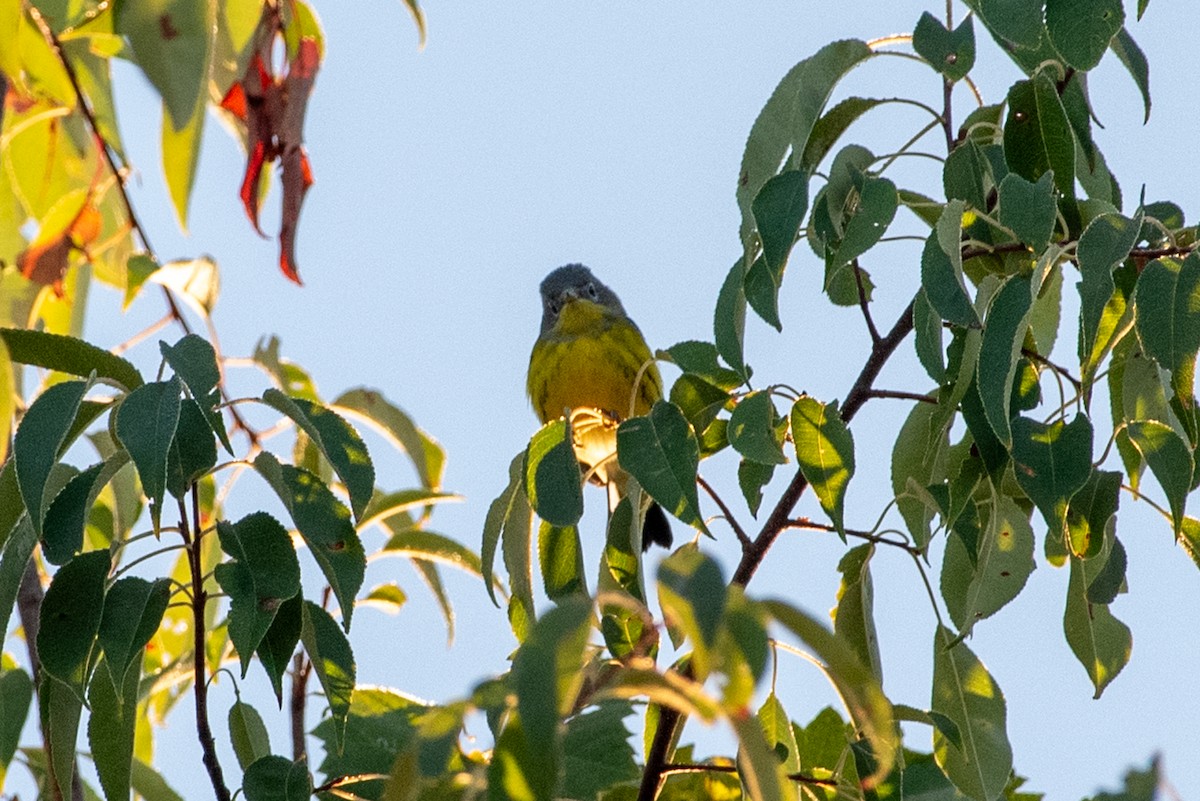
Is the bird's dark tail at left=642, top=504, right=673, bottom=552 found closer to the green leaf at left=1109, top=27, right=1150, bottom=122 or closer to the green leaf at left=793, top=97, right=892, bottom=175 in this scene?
the green leaf at left=793, top=97, right=892, bottom=175

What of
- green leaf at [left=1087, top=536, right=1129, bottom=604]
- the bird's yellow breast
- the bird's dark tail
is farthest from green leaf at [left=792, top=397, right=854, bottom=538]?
the bird's dark tail

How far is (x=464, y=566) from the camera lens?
304cm

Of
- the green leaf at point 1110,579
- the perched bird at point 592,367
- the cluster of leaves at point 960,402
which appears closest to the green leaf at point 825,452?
the cluster of leaves at point 960,402

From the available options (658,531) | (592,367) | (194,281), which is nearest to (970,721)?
(194,281)

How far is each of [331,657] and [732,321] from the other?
692 mm

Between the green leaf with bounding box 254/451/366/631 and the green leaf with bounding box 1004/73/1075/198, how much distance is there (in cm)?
103

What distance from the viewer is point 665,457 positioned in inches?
81.9

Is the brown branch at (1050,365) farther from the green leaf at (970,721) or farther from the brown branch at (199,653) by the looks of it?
the brown branch at (199,653)

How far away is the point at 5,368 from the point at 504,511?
82 cm

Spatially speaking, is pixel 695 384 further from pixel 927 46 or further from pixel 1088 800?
pixel 1088 800

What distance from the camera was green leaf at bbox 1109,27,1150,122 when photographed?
2.20 meters

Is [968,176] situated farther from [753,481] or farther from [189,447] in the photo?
[189,447]

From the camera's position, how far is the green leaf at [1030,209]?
198cm

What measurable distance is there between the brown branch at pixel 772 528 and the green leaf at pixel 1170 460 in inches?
14.0
